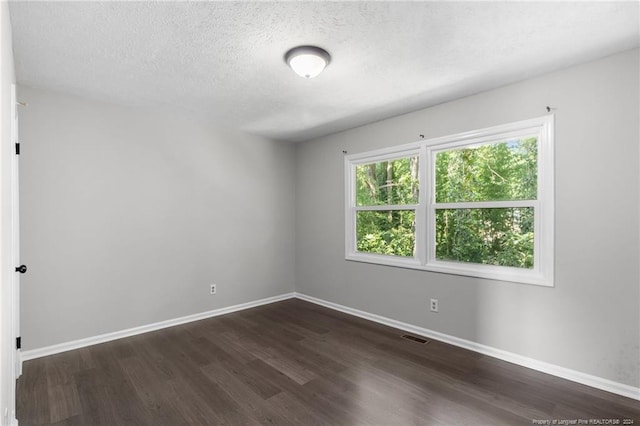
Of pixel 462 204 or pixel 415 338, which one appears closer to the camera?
pixel 462 204

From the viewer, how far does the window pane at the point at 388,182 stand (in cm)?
379

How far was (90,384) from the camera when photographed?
8.25 ft

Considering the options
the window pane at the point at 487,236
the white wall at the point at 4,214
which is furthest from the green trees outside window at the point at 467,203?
the white wall at the point at 4,214

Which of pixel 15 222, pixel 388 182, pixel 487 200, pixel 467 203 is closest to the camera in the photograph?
pixel 15 222

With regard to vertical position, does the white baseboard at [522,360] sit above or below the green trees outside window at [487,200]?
below

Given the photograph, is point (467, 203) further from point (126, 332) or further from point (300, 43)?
point (126, 332)

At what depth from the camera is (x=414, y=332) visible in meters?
3.58

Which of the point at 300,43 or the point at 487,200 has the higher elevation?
the point at 300,43

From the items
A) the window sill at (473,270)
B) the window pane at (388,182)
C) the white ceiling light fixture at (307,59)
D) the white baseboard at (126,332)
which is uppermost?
the white ceiling light fixture at (307,59)

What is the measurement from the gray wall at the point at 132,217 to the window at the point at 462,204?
156 cm

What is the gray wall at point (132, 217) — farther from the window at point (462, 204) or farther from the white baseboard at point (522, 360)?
the white baseboard at point (522, 360)

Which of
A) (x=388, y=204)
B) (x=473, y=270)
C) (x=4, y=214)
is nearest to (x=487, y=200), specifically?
(x=473, y=270)

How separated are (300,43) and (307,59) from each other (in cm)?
12

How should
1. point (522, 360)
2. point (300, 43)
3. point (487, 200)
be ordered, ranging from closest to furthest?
point (300, 43), point (522, 360), point (487, 200)
